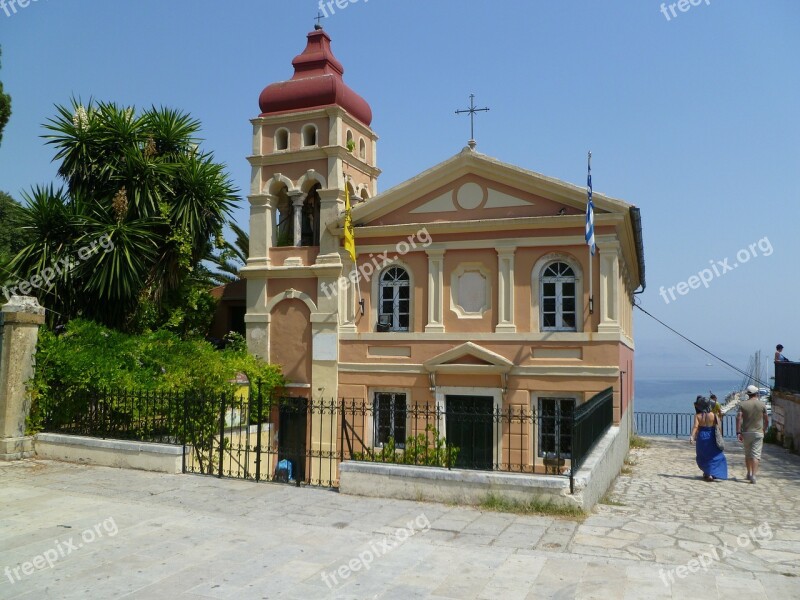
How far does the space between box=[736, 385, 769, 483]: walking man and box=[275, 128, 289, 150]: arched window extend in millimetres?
12499

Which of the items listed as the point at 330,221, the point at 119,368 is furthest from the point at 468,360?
the point at 119,368

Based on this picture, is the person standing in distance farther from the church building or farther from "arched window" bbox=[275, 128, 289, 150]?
"arched window" bbox=[275, 128, 289, 150]

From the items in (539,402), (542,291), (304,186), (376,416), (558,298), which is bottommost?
(376,416)

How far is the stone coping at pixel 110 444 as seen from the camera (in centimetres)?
1178

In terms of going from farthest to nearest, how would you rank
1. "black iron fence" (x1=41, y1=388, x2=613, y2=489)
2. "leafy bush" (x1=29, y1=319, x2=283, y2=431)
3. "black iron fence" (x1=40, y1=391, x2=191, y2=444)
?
"leafy bush" (x1=29, y1=319, x2=283, y2=431), "black iron fence" (x1=40, y1=391, x2=191, y2=444), "black iron fence" (x1=41, y1=388, x2=613, y2=489)

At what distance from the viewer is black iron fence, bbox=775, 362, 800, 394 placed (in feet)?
60.6

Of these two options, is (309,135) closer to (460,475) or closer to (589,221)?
(589,221)

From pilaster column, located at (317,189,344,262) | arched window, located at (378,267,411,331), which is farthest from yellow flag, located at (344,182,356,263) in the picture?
arched window, located at (378,267,411,331)

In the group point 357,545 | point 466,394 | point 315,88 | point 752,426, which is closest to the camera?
point 357,545

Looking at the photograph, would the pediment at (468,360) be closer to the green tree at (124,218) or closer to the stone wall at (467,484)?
the stone wall at (467,484)

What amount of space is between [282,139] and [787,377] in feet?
51.1

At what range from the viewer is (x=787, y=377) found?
771 inches

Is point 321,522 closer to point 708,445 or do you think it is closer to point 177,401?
point 177,401

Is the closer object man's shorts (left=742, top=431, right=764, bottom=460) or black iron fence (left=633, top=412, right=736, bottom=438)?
man's shorts (left=742, top=431, right=764, bottom=460)
